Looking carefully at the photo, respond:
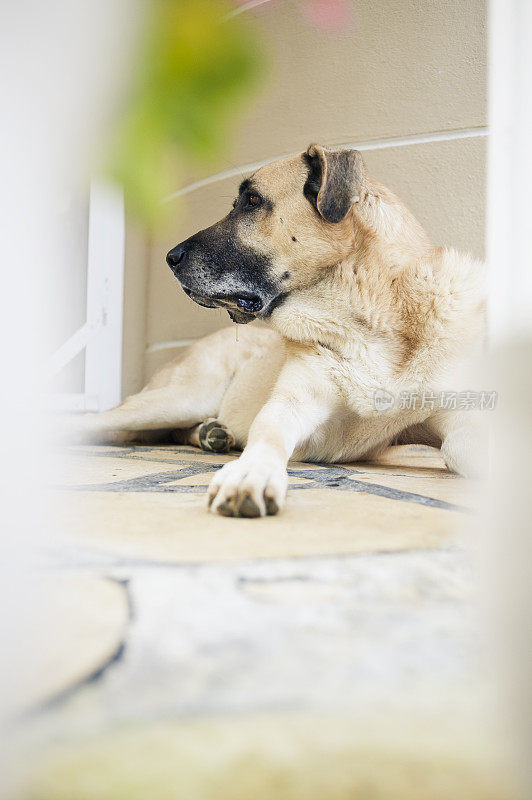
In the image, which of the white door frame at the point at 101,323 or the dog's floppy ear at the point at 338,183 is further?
the white door frame at the point at 101,323

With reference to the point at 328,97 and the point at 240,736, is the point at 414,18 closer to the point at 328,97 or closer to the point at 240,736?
the point at 328,97

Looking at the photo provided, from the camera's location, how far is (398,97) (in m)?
2.62

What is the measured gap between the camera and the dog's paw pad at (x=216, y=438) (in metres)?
2.38

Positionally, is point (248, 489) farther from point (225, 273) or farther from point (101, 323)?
point (101, 323)

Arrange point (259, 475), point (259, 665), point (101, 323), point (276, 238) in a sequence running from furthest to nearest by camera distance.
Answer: point (101, 323)
point (276, 238)
point (259, 475)
point (259, 665)

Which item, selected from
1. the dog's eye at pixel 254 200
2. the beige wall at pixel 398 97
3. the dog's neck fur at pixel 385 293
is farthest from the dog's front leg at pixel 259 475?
the beige wall at pixel 398 97

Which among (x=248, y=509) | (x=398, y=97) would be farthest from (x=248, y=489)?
(x=398, y=97)

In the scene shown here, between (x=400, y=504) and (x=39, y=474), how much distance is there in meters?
0.85

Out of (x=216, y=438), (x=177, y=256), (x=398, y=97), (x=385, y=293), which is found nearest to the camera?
(x=385, y=293)

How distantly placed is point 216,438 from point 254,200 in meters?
0.91

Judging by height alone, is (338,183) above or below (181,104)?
above

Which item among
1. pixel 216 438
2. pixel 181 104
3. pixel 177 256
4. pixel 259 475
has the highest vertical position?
pixel 177 256

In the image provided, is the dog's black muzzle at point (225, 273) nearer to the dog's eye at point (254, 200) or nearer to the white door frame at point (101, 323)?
the dog's eye at point (254, 200)

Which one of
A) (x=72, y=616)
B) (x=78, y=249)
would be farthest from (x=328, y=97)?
(x=72, y=616)
